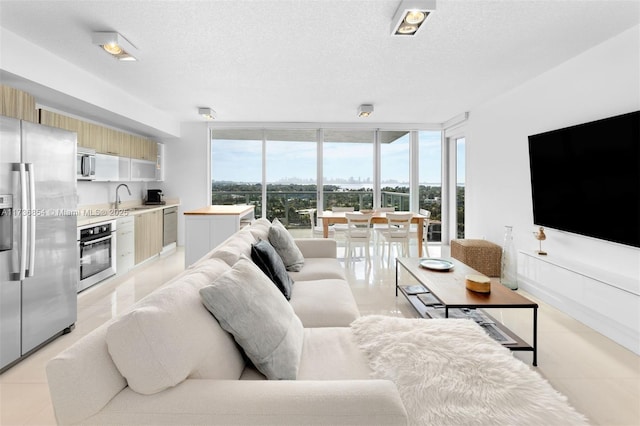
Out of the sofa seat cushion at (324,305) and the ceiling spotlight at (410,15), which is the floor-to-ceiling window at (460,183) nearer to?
the ceiling spotlight at (410,15)

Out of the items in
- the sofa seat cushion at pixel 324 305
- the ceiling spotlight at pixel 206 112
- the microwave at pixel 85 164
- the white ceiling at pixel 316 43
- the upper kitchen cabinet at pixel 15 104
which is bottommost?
the sofa seat cushion at pixel 324 305

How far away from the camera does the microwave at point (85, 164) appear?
425 cm

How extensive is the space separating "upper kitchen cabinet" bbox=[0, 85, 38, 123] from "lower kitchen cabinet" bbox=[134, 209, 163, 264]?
2.23 metres

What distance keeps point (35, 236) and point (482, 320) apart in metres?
3.44

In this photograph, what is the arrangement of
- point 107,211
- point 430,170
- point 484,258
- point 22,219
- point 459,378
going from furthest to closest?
point 430,170, point 107,211, point 484,258, point 22,219, point 459,378

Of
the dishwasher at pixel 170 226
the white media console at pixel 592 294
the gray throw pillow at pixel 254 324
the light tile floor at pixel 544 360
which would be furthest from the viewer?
the dishwasher at pixel 170 226

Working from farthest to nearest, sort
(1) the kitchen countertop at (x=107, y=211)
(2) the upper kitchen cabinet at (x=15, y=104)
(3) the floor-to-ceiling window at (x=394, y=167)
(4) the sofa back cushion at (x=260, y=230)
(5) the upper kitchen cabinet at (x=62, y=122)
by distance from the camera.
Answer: (3) the floor-to-ceiling window at (x=394, y=167) < (1) the kitchen countertop at (x=107, y=211) < (5) the upper kitchen cabinet at (x=62, y=122) < (4) the sofa back cushion at (x=260, y=230) < (2) the upper kitchen cabinet at (x=15, y=104)

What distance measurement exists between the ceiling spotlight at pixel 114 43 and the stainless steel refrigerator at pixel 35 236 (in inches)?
31.8

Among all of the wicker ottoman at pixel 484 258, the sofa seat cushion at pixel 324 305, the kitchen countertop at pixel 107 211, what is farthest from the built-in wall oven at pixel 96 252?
the wicker ottoman at pixel 484 258

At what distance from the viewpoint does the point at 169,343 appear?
1041 mm

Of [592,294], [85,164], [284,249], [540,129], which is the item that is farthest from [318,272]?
[85,164]

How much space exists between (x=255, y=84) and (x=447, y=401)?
4019 millimetres

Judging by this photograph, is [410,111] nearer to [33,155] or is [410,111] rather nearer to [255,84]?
[255,84]

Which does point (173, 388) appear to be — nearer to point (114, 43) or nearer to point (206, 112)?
point (114, 43)
